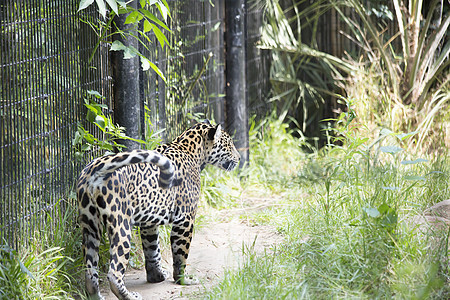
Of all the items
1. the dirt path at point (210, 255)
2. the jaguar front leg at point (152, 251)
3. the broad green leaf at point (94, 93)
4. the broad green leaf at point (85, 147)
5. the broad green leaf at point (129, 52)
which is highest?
the broad green leaf at point (129, 52)

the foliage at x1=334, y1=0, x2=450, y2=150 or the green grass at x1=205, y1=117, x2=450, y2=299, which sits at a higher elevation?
the foliage at x1=334, y1=0, x2=450, y2=150

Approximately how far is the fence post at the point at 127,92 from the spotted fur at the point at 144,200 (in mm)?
368

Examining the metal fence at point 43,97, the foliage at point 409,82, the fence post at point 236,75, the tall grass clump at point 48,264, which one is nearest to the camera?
the tall grass clump at point 48,264

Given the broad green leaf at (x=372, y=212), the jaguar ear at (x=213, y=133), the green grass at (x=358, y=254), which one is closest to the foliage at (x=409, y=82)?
the green grass at (x=358, y=254)

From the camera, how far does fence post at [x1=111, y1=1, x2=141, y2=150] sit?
15.8 feet

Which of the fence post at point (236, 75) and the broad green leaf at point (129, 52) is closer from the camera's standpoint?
the broad green leaf at point (129, 52)

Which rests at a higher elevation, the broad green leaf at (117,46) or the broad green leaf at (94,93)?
the broad green leaf at (117,46)

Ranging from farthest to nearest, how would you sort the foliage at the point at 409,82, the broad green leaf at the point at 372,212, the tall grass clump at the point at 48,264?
the foliage at the point at 409,82
the broad green leaf at the point at 372,212
the tall grass clump at the point at 48,264

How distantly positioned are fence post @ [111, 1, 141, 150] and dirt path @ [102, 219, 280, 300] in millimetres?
1042

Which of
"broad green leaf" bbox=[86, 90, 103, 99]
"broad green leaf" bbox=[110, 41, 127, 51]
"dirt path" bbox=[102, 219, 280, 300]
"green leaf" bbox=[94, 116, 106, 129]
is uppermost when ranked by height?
"broad green leaf" bbox=[110, 41, 127, 51]

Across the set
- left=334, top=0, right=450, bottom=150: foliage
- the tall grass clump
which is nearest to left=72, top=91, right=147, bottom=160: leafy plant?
the tall grass clump

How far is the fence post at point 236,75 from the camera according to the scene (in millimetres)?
7055

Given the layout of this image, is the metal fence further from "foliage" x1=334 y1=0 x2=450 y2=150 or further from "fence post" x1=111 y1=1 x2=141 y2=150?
"foliage" x1=334 y1=0 x2=450 y2=150

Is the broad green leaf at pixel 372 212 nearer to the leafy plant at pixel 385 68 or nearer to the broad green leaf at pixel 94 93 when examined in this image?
the broad green leaf at pixel 94 93
